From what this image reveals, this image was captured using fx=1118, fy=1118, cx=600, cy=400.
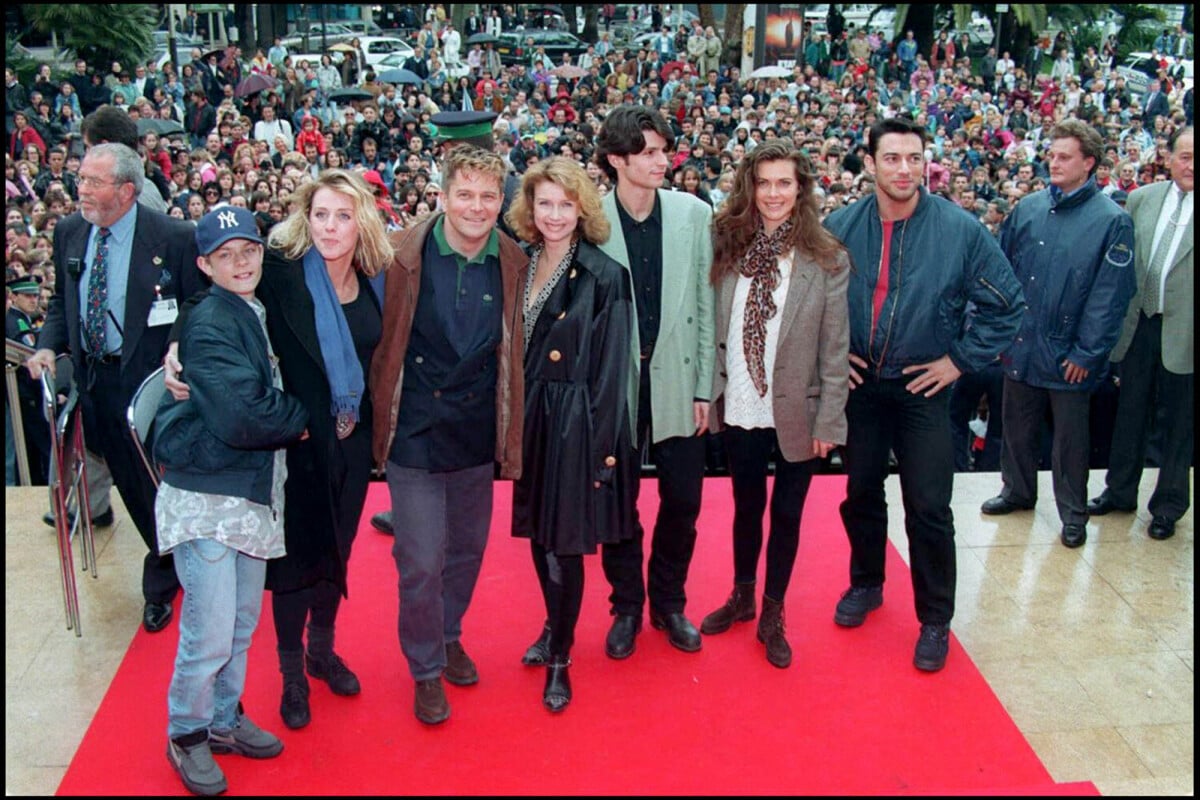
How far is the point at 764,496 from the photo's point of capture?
387cm

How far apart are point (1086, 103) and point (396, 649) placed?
69.5 feet

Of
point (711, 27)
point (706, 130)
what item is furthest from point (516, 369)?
point (711, 27)

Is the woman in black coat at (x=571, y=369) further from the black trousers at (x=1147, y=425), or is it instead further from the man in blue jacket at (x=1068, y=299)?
the black trousers at (x=1147, y=425)

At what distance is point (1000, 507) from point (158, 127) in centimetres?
1313

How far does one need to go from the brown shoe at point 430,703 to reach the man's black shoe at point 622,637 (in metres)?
0.64

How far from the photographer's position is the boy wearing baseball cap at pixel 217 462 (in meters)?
2.94

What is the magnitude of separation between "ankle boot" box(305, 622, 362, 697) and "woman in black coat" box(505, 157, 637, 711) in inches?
29.5

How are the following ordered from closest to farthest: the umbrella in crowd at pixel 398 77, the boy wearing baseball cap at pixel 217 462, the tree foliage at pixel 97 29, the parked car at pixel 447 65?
the boy wearing baseball cap at pixel 217 462
the umbrella in crowd at pixel 398 77
the tree foliage at pixel 97 29
the parked car at pixel 447 65

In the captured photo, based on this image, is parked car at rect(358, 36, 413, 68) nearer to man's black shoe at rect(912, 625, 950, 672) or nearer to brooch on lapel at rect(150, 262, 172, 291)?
brooch on lapel at rect(150, 262, 172, 291)

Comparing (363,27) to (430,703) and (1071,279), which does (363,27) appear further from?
(430,703)

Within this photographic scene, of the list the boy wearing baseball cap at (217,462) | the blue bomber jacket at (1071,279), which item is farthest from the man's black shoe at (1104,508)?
the boy wearing baseball cap at (217,462)

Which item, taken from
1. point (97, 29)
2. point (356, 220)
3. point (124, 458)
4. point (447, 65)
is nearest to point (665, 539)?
point (356, 220)

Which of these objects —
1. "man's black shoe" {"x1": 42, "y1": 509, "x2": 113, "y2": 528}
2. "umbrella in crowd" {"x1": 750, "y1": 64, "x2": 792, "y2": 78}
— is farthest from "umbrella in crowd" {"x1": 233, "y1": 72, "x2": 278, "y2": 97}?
"man's black shoe" {"x1": 42, "y1": 509, "x2": 113, "y2": 528}

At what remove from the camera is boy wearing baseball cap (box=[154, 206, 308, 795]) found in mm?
2939
